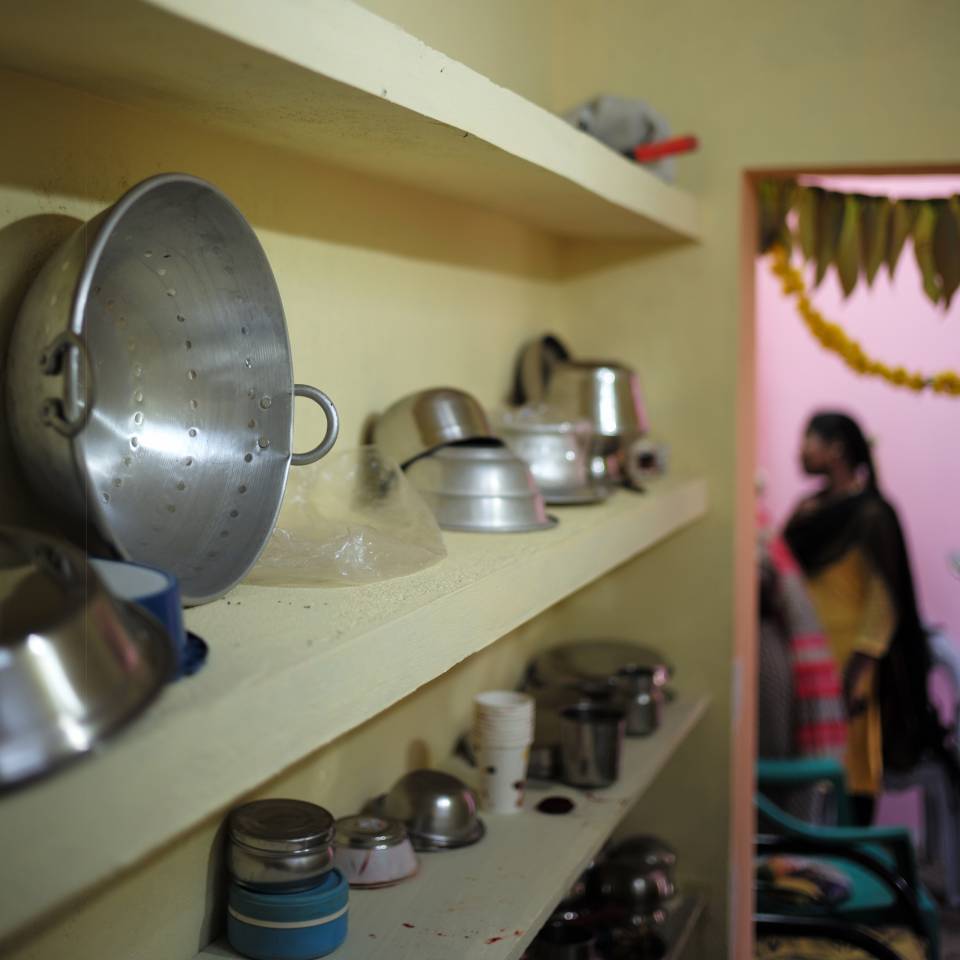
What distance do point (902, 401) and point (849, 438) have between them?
752 mm

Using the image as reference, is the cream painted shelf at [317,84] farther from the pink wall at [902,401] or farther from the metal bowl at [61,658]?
the pink wall at [902,401]

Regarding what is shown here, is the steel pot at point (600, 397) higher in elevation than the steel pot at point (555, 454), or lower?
higher

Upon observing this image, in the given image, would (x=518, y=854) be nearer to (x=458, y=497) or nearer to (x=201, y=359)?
(x=458, y=497)

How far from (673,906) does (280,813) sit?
85 cm

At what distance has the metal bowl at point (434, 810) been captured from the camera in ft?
4.52

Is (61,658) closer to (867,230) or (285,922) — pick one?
(285,922)

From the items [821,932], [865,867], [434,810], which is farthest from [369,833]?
[865,867]

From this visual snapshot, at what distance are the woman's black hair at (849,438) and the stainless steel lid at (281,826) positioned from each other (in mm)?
2858

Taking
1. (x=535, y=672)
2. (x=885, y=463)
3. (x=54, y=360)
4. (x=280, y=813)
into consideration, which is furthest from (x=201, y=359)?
(x=885, y=463)

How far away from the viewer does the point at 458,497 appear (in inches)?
49.5

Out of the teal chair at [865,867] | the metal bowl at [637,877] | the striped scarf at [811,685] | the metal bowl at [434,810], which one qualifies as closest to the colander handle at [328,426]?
the metal bowl at [434,810]

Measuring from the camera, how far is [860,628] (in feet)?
11.2

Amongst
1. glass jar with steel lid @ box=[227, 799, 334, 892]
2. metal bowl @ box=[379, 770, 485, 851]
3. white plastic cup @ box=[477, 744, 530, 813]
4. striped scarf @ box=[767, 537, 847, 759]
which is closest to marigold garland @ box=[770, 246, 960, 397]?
striped scarf @ box=[767, 537, 847, 759]

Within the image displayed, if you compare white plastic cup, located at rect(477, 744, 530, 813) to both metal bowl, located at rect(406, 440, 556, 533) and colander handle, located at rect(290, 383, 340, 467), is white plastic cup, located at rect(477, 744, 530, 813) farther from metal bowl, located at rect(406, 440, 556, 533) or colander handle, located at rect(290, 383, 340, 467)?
colander handle, located at rect(290, 383, 340, 467)
